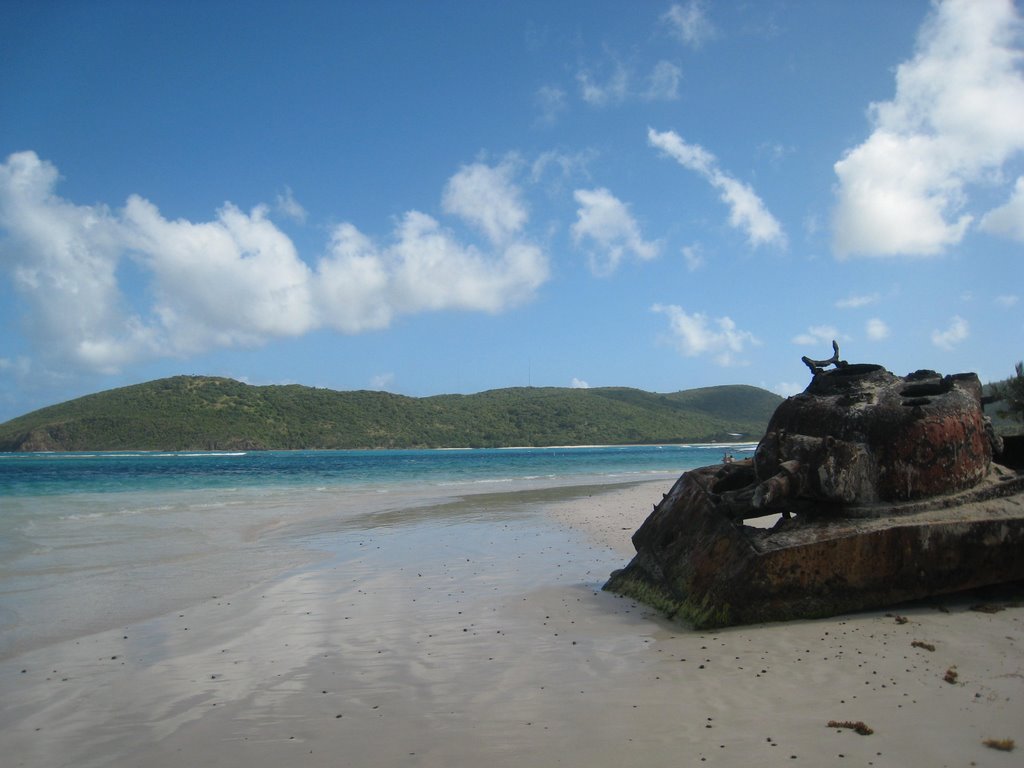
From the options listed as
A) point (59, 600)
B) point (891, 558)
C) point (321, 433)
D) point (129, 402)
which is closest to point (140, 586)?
point (59, 600)

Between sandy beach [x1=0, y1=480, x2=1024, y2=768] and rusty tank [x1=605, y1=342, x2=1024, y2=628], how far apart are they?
245 mm

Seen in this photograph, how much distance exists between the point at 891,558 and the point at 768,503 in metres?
0.99

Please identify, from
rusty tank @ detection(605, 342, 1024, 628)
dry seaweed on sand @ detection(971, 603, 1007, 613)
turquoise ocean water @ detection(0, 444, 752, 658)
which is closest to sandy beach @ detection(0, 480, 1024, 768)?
dry seaweed on sand @ detection(971, 603, 1007, 613)

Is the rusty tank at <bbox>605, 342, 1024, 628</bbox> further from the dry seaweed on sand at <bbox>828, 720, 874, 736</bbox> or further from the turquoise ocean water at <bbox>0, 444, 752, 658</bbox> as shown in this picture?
the turquoise ocean water at <bbox>0, 444, 752, 658</bbox>

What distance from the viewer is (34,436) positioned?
303ft

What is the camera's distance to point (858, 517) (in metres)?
5.67

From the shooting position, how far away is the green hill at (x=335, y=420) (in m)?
88.1

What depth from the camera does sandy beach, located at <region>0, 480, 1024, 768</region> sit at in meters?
3.57

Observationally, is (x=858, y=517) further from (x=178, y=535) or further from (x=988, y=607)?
(x=178, y=535)

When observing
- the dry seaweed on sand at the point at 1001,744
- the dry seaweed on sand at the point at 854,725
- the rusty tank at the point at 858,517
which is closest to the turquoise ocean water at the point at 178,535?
the rusty tank at the point at 858,517

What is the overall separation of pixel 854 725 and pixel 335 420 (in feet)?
323

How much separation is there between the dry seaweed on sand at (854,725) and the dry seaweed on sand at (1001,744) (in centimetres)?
50

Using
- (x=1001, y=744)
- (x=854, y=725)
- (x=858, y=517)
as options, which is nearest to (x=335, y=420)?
(x=858, y=517)

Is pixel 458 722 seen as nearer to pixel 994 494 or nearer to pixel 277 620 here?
pixel 277 620
